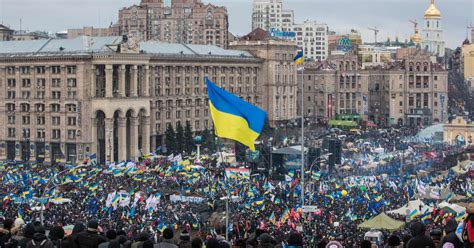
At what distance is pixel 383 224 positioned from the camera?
3938 cm

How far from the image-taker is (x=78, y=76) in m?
83.9

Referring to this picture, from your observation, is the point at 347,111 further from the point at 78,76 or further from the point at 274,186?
the point at 274,186

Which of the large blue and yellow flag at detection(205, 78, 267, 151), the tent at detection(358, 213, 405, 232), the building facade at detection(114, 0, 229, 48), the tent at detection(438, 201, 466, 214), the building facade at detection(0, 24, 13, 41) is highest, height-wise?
the building facade at detection(114, 0, 229, 48)

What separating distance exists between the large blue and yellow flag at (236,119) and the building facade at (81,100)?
54.1m

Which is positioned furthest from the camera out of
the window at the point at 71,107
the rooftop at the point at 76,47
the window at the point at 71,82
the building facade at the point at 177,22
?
the building facade at the point at 177,22

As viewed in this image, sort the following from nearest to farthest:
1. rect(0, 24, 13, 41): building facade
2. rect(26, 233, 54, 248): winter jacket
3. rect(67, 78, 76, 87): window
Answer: rect(26, 233, 54, 248): winter jacket < rect(67, 78, 76, 87): window < rect(0, 24, 13, 41): building facade

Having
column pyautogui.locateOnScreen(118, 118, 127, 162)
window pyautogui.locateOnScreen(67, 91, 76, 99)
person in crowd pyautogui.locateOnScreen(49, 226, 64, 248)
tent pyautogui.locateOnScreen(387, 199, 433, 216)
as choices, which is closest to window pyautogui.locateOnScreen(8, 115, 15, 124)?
window pyautogui.locateOnScreen(67, 91, 76, 99)

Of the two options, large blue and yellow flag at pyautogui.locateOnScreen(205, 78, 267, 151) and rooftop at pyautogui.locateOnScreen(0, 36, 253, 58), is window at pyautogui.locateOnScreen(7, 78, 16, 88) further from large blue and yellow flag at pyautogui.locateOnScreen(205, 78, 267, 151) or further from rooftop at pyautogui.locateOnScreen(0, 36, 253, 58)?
large blue and yellow flag at pyautogui.locateOnScreen(205, 78, 267, 151)

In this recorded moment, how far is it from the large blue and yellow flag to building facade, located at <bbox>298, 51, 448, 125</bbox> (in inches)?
3850

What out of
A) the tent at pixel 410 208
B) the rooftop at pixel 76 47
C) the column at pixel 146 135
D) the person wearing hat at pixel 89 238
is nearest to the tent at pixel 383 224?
the tent at pixel 410 208

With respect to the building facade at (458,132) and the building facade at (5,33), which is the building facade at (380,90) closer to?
the building facade at (458,132)

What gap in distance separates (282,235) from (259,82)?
79.5 metres

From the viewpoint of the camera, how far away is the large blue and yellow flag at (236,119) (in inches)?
1153

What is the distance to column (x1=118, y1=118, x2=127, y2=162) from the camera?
84.2 meters
